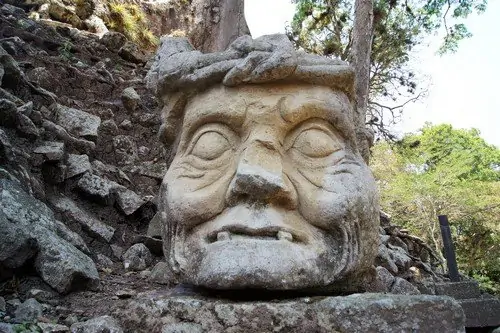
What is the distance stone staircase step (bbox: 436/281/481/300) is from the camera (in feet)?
13.8

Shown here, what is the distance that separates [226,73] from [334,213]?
881mm

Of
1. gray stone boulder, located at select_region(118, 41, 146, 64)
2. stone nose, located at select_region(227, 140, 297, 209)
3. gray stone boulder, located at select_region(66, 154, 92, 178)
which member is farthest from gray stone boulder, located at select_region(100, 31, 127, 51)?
stone nose, located at select_region(227, 140, 297, 209)

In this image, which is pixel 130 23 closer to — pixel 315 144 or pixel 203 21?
pixel 203 21

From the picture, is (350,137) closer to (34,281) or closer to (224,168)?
(224,168)

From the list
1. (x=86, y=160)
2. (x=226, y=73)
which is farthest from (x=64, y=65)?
(x=226, y=73)

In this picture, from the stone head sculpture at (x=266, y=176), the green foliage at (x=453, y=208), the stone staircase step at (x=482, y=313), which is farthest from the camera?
the green foliage at (x=453, y=208)

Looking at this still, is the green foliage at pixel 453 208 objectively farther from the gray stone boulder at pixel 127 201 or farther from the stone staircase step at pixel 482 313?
the gray stone boulder at pixel 127 201

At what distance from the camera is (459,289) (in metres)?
4.20

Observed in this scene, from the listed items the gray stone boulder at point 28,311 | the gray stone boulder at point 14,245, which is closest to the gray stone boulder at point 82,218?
the gray stone boulder at point 14,245

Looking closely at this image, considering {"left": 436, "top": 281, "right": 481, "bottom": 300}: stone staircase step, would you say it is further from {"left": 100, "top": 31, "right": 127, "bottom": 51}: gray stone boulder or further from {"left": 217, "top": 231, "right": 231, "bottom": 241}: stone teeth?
{"left": 100, "top": 31, "right": 127, "bottom": 51}: gray stone boulder

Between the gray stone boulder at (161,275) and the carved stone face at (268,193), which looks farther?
the gray stone boulder at (161,275)

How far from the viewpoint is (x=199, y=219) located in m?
2.12

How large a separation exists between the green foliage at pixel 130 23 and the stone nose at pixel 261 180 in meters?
6.95

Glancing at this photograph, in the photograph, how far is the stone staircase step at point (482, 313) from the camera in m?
3.93
